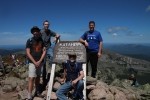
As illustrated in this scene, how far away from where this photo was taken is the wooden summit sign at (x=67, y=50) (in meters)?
13.2

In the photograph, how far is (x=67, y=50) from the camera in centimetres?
1352

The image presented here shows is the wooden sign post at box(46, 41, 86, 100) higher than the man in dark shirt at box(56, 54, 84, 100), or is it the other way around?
the wooden sign post at box(46, 41, 86, 100)

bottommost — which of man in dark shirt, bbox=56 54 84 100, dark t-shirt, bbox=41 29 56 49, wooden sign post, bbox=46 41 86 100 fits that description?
man in dark shirt, bbox=56 54 84 100

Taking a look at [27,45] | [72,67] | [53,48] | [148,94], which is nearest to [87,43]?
[53,48]

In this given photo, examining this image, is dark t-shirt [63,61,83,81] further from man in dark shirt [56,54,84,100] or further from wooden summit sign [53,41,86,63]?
wooden summit sign [53,41,86,63]

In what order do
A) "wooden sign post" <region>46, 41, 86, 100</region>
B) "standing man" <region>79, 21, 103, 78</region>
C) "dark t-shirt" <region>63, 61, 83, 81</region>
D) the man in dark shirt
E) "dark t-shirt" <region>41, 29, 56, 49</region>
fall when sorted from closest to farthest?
1. the man in dark shirt
2. "dark t-shirt" <region>63, 61, 83, 81</region>
3. "dark t-shirt" <region>41, 29, 56, 49</region>
4. "wooden sign post" <region>46, 41, 86, 100</region>
5. "standing man" <region>79, 21, 103, 78</region>

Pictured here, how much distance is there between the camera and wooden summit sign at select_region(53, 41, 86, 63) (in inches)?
519

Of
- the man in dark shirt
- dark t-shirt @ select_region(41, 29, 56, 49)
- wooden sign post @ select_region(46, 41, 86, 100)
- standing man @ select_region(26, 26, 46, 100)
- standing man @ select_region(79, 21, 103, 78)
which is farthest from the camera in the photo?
standing man @ select_region(79, 21, 103, 78)

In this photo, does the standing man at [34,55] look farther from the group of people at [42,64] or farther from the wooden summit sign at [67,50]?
the wooden summit sign at [67,50]

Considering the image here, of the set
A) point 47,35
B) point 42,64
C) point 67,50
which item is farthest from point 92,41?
point 42,64

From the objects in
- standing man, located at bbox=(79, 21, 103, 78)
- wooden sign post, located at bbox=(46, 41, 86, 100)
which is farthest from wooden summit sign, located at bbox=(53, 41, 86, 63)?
standing man, located at bbox=(79, 21, 103, 78)

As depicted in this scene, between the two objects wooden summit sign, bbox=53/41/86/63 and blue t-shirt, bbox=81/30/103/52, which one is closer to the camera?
wooden summit sign, bbox=53/41/86/63

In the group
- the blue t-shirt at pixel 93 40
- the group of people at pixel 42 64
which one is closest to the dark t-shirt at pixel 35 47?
the group of people at pixel 42 64

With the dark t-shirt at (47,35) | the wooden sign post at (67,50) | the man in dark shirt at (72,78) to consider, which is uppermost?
the dark t-shirt at (47,35)
